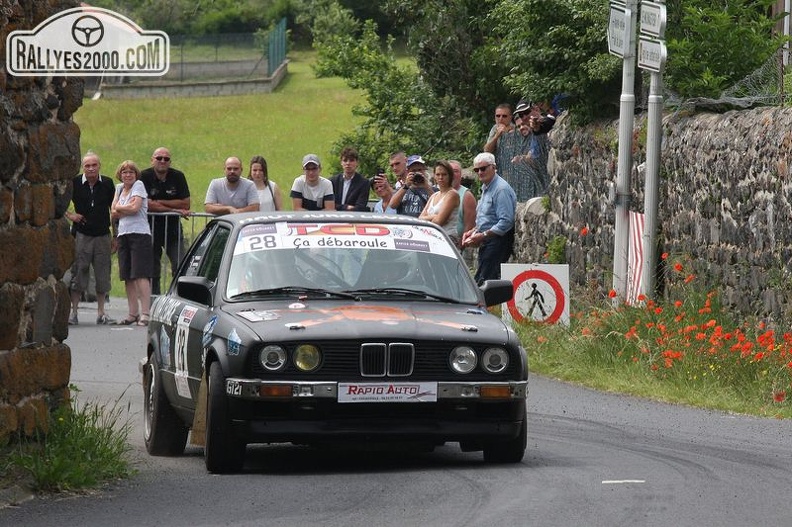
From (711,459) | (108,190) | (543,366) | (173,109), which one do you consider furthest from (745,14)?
(173,109)

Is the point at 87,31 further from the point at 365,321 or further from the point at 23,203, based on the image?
the point at 365,321

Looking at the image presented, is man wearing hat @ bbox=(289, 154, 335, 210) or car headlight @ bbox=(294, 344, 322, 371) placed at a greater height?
man wearing hat @ bbox=(289, 154, 335, 210)

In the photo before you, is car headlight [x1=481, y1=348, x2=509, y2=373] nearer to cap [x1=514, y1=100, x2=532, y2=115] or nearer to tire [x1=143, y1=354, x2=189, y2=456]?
tire [x1=143, y1=354, x2=189, y2=456]

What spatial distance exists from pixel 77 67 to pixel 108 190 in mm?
11158

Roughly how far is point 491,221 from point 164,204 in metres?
5.20

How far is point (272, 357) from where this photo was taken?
9.89 metres

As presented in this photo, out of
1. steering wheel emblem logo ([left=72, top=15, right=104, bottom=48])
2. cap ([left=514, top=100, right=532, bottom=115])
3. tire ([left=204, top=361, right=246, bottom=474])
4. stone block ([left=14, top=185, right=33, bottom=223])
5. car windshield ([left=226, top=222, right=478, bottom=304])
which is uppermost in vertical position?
cap ([left=514, top=100, right=532, bottom=115])

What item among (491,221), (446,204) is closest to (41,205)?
(446,204)

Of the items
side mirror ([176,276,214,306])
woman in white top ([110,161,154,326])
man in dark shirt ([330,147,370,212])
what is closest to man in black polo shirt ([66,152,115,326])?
woman in white top ([110,161,154,326])

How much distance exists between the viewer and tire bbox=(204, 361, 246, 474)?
9.95 meters

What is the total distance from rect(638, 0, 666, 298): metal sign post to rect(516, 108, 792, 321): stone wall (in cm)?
33

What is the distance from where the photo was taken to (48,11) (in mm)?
9828

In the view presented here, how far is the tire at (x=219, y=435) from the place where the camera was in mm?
9945

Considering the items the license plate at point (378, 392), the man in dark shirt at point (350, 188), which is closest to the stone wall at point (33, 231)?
the license plate at point (378, 392)
